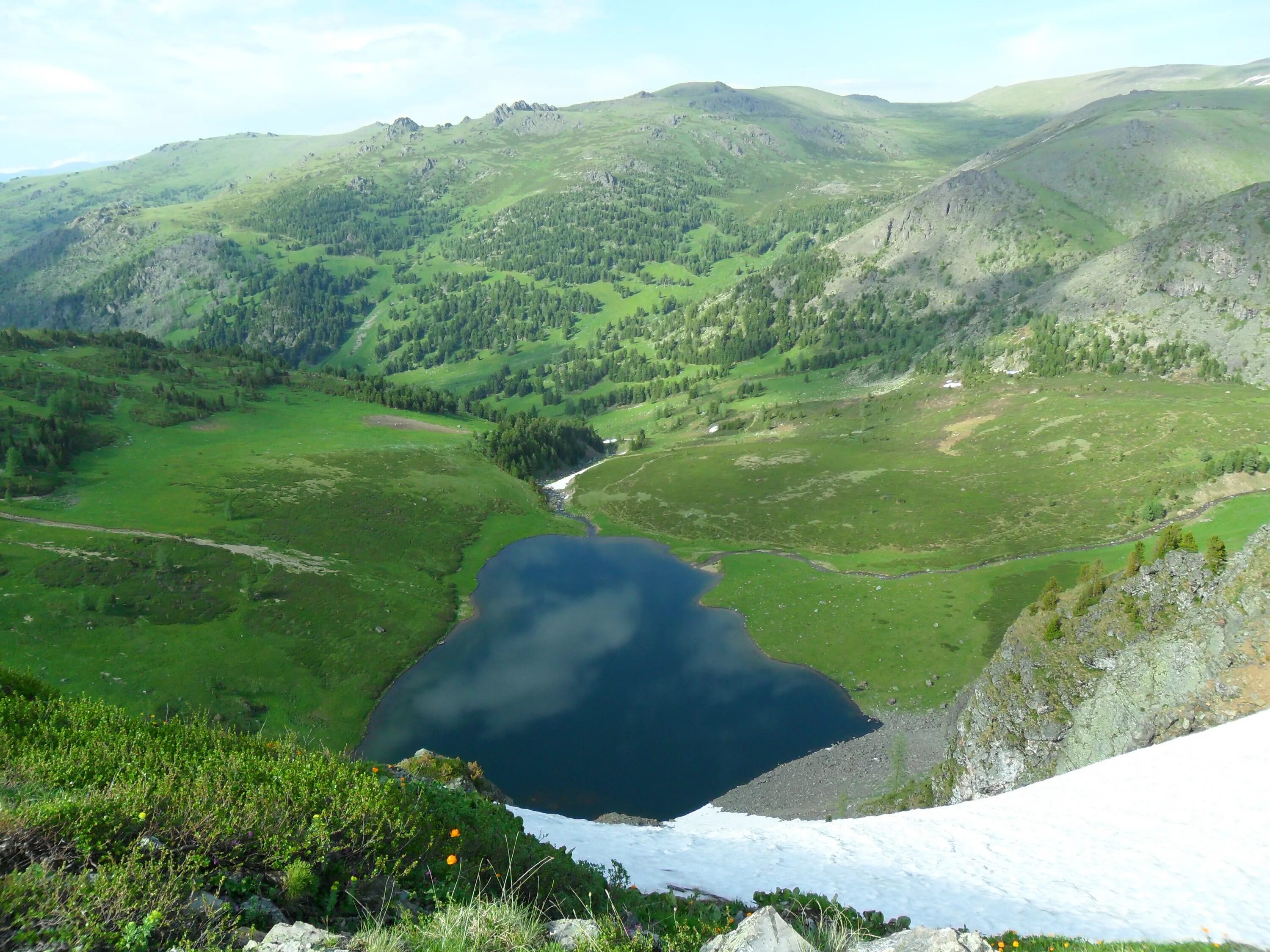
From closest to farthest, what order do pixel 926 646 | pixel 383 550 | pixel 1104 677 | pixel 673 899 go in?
pixel 673 899 < pixel 1104 677 < pixel 926 646 < pixel 383 550

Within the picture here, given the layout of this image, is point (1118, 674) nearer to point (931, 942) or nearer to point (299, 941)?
point (931, 942)

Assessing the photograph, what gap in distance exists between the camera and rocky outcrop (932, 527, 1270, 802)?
3225 centimetres

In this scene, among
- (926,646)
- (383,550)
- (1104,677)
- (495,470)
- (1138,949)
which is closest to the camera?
(1138,949)

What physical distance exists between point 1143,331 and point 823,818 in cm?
18108

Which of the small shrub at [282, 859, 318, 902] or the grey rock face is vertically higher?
the small shrub at [282, 859, 318, 902]

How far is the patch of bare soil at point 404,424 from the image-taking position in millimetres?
149625

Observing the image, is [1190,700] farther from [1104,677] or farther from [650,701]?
[650,701]

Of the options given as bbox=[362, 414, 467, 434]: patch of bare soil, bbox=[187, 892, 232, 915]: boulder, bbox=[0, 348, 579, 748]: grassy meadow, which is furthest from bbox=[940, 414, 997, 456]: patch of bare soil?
bbox=[187, 892, 232, 915]: boulder

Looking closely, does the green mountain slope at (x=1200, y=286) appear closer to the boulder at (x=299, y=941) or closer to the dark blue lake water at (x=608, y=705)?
the dark blue lake water at (x=608, y=705)

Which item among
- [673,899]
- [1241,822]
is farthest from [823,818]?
[673,899]

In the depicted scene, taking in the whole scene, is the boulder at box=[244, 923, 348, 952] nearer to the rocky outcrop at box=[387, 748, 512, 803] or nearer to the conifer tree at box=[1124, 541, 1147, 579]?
the rocky outcrop at box=[387, 748, 512, 803]

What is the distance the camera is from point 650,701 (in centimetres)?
6719

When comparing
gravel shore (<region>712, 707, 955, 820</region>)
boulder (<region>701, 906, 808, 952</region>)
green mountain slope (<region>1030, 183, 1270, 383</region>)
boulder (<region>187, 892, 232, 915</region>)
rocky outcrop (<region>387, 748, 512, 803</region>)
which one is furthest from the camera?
green mountain slope (<region>1030, 183, 1270, 383</region>)

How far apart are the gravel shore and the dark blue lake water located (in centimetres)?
198
